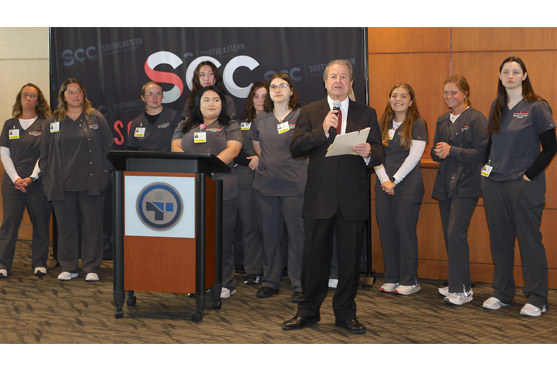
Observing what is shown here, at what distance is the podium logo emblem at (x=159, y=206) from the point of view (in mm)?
4262

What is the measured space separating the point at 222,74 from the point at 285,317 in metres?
2.68

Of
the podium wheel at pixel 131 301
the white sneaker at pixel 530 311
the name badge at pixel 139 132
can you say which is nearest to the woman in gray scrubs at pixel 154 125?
the name badge at pixel 139 132

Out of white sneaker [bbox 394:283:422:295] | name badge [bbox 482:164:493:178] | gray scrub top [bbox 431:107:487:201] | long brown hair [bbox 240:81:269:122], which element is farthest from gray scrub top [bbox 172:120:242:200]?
name badge [bbox 482:164:493:178]

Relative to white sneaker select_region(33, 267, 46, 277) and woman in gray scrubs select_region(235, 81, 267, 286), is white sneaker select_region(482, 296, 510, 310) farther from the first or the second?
white sneaker select_region(33, 267, 46, 277)

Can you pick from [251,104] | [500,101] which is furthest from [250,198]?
[500,101]

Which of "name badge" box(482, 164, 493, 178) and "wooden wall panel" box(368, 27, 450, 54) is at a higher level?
"wooden wall panel" box(368, 27, 450, 54)

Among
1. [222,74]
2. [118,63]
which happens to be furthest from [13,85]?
[222,74]

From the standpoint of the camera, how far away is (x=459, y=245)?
4977 millimetres

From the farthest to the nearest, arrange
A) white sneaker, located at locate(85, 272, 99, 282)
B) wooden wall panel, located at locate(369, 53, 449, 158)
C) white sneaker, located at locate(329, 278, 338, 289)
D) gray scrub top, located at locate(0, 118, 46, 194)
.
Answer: gray scrub top, located at locate(0, 118, 46, 194) < wooden wall panel, located at locate(369, 53, 449, 158) < white sneaker, located at locate(85, 272, 99, 282) < white sneaker, located at locate(329, 278, 338, 289)

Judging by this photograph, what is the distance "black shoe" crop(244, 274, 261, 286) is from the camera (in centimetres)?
562

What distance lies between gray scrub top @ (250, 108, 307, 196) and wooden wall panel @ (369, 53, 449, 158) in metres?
1.12

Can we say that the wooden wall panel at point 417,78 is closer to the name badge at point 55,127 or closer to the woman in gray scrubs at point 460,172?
the woman in gray scrubs at point 460,172

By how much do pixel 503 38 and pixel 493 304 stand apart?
7.73 feet

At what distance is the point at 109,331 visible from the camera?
4.09 m
